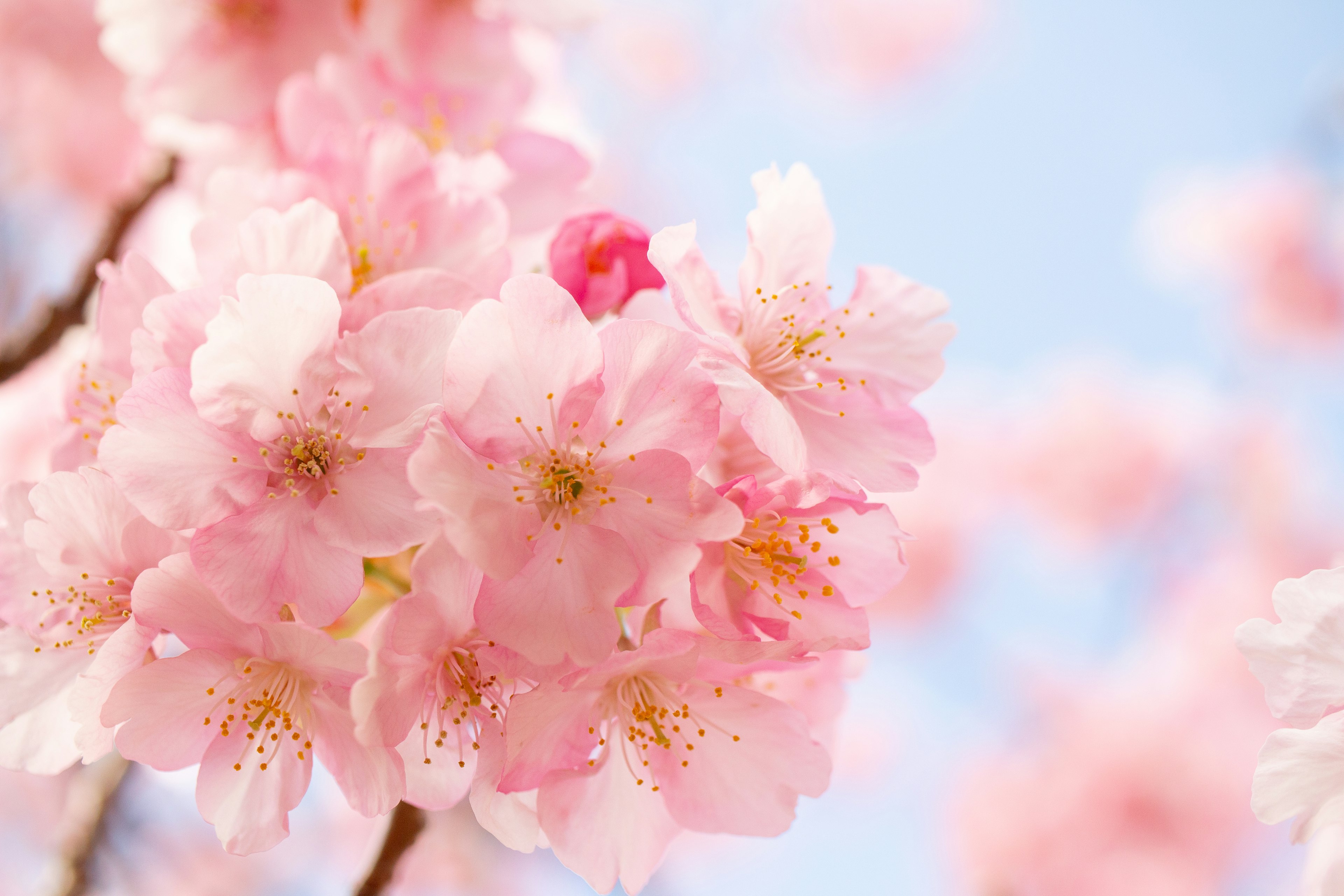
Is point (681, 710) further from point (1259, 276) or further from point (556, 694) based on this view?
point (1259, 276)

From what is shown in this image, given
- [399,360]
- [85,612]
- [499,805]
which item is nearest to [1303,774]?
[499,805]

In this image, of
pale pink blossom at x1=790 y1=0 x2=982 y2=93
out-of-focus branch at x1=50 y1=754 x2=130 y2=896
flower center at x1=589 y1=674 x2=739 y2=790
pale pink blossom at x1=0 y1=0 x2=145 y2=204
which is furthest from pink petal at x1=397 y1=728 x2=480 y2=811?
pale pink blossom at x1=790 y1=0 x2=982 y2=93

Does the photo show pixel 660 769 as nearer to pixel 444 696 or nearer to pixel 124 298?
pixel 444 696

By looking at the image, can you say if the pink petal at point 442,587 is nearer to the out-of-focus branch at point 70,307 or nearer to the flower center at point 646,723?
the flower center at point 646,723

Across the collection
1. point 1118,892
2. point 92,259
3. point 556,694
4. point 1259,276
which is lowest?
point 1118,892

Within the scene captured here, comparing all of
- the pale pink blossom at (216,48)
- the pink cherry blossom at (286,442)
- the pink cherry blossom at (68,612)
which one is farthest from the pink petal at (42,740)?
the pale pink blossom at (216,48)

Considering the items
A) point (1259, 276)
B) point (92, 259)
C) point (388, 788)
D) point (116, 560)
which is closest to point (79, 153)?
point (92, 259)
